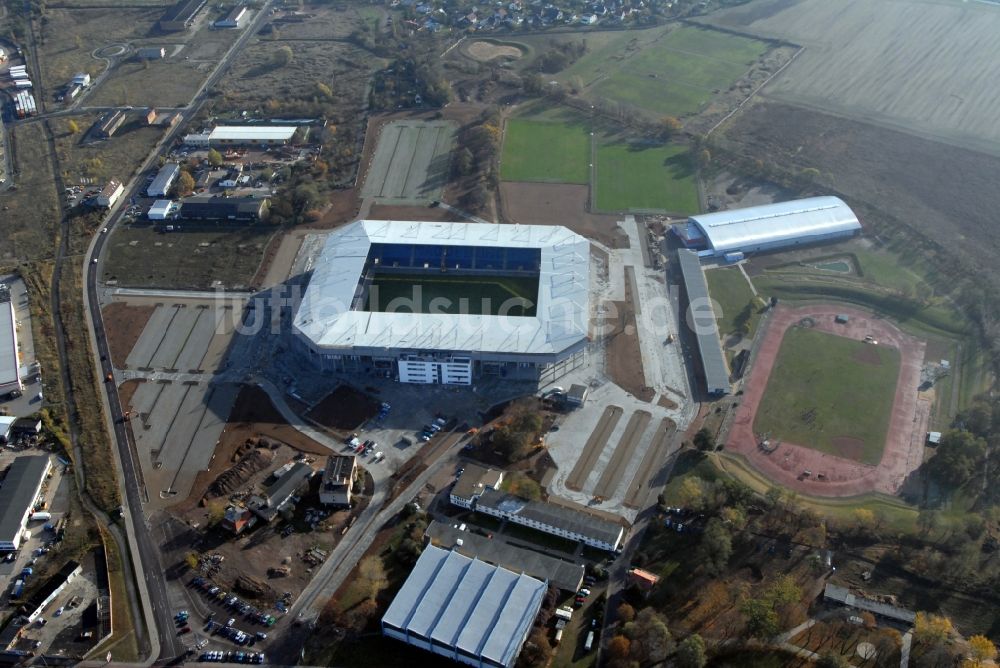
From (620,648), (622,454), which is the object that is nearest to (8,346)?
(622,454)

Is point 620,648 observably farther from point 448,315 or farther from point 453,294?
point 453,294

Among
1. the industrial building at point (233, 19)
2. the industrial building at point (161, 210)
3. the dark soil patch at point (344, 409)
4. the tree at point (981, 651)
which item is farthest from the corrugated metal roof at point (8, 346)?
the industrial building at point (233, 19)

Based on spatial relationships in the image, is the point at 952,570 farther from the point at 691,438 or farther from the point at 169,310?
the point at 169,310

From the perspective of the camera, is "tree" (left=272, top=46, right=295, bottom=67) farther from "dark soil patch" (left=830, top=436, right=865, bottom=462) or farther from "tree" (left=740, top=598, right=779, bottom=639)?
"tree" (left=740, top=598, right=779, bottom=639)

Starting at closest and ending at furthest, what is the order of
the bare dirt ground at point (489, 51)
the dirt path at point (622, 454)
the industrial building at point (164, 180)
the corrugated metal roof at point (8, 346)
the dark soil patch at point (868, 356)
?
the dirt path at point (622, 454)
the corrugated metal roof at point (8, 346)
the dark soil patch at point (868, 356)
the industrial building at point (164, 180)
the bare dirt ground at point (489, 51)

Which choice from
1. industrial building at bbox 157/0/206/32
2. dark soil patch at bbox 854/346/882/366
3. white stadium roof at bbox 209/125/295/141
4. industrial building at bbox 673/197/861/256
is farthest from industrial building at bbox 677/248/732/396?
industrial building at bbox 157/0/206/32

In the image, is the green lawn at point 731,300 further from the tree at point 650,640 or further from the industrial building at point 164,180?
the industrial building at point 164,180
